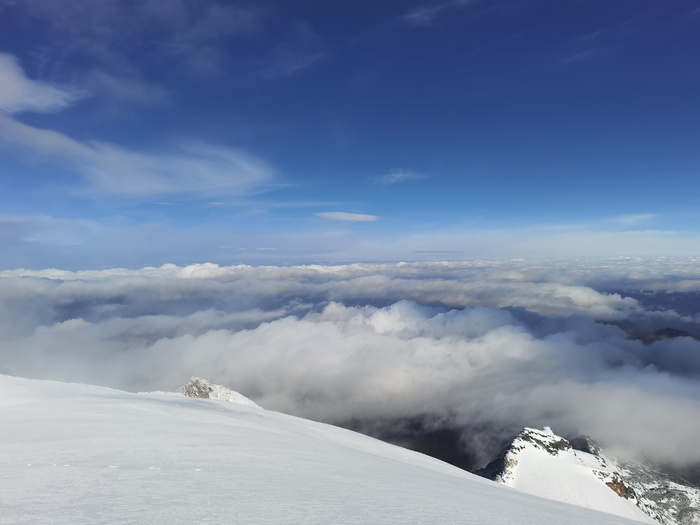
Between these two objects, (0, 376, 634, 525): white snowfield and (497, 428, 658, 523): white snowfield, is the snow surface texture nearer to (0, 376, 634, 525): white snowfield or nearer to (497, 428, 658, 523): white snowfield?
(497, 428, 658, 523): white snowfield

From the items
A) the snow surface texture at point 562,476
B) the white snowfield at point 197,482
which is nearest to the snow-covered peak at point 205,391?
the snow surface texture at point 562,476

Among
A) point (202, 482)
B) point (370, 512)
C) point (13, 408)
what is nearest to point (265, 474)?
point (202, 482)

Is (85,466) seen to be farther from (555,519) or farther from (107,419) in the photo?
(555,519)

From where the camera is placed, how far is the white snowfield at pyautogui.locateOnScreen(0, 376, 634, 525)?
6.51 metres

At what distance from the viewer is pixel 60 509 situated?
6.16m

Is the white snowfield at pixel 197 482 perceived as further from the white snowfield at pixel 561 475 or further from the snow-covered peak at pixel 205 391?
the white snowfield at pixel 561 475

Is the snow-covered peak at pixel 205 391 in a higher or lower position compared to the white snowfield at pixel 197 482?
lower

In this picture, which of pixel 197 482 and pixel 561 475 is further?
pixel 561 475

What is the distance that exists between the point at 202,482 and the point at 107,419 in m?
8.36

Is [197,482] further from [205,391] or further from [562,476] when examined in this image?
[562,476]

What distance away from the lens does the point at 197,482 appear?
326 inches

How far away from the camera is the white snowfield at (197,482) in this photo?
651 centimetres

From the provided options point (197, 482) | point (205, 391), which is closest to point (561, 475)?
point (205, 391)

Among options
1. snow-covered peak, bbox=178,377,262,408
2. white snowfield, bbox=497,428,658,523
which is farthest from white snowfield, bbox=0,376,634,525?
white snowfield, bbox=497,428,658,523
